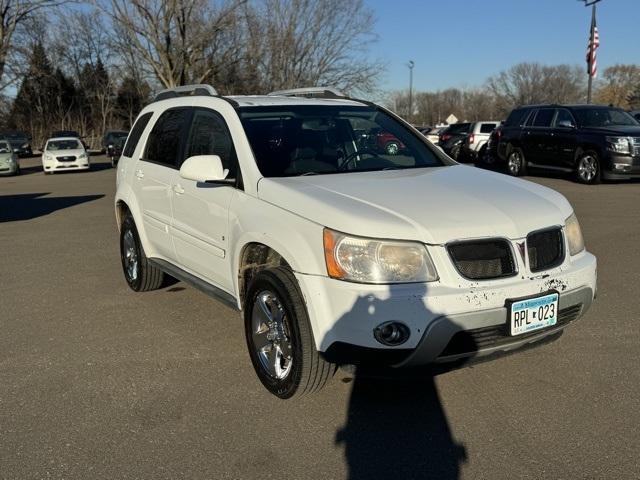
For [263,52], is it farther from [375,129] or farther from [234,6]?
[375,129]

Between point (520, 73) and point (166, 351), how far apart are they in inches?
4056

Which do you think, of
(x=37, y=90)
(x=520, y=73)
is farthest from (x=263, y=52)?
(x=520, y=73)

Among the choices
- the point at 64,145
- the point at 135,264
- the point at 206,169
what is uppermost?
the point at 206,169

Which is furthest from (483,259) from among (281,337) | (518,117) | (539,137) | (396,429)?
(518,117)

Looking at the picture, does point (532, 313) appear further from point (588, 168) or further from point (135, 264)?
point (588, 168)

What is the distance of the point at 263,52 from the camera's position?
35.5 metres

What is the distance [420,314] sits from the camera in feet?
10.4

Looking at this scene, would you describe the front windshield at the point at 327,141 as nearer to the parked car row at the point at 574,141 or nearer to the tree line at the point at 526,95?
the parked car row at the point at 574,141

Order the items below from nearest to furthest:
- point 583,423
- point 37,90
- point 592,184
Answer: point 583,423, point 592,184, point 37,90

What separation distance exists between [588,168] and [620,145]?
926mm

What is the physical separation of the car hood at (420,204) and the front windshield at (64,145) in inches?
996

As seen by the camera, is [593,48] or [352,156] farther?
[593,48]

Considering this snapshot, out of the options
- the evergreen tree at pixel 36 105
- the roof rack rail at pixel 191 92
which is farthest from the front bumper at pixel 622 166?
the evergreen tree at pixel 36 105

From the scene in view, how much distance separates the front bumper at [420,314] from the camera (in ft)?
10.5
